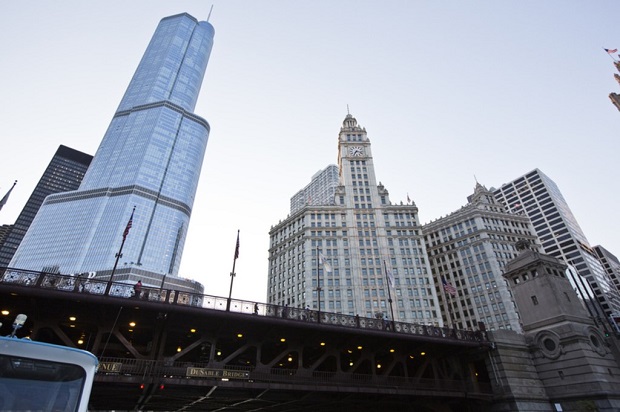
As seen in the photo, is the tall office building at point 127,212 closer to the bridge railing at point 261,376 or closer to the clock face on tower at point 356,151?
the clock face on tower at point 356,151

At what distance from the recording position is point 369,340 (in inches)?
1185

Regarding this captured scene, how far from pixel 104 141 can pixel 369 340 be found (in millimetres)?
207524

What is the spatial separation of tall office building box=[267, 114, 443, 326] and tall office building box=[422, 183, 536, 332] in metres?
11.4

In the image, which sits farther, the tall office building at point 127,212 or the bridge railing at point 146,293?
the tall office building at point 127,212

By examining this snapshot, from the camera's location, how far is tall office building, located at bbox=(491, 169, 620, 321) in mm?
139750

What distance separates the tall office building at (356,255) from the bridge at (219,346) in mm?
50039

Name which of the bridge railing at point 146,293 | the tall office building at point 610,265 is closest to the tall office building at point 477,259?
the bridge railing at point 146,293

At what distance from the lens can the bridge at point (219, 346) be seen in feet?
71.9

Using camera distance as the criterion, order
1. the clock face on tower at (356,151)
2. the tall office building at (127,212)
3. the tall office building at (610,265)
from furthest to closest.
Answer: the tall office building at (610,265) → the tall office building at (127,212) → the clock face on tower at (356,151)

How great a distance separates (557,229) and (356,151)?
10385 cm

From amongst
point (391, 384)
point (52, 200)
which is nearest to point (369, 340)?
point (391, 384)

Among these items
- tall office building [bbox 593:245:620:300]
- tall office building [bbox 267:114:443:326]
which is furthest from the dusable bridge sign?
tall office building [bbox 593:245:620:300]

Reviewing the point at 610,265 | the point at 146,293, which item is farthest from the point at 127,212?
the point at 610,265

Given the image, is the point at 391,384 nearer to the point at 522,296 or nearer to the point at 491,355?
the point at 491,355
